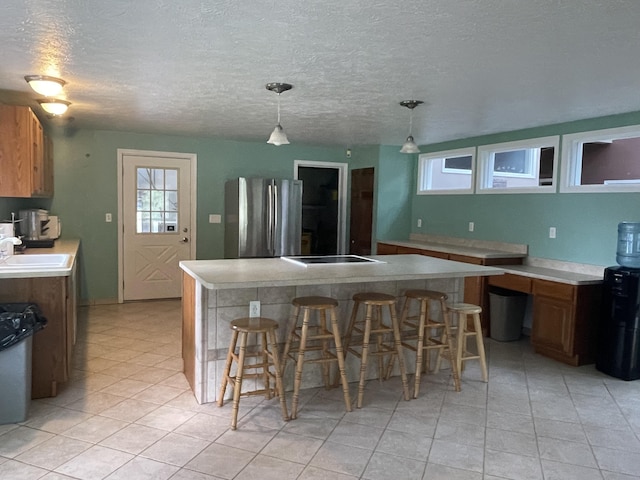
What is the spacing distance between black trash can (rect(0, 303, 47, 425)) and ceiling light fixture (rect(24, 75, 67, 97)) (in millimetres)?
1524

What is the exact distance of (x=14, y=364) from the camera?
2711 mm

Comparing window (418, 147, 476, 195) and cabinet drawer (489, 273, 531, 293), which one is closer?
cabinet drawer (489, 273, 531, 293)

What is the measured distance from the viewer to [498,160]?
5.38m

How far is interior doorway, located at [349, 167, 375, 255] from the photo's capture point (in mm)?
6441

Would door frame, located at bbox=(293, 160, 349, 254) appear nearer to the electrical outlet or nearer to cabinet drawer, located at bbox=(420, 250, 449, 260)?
cabinet drawer, located at bbox=(420, 250, 449, 260)

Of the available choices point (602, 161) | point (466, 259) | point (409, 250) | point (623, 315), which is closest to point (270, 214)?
point (409, 250)

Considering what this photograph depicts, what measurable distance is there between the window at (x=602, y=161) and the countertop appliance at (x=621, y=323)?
2.66ft

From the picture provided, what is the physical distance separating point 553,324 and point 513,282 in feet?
1.76

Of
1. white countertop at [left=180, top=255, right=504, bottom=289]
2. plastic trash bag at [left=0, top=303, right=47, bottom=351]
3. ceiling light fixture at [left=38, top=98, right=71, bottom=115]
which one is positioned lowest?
plastic trash bag at [left=0, top=303, right=47, bottom=351]

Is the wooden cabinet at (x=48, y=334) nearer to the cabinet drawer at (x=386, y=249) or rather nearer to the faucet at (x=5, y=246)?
the faucet at (x=5, y=246)

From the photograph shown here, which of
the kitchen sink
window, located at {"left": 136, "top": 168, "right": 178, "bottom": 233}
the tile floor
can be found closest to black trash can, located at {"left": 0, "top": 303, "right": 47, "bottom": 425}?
the tile floor

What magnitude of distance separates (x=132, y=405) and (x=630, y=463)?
286 cm

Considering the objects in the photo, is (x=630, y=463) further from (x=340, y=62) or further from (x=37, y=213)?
(x=37, y=213)

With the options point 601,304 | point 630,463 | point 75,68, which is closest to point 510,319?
point 601,304
